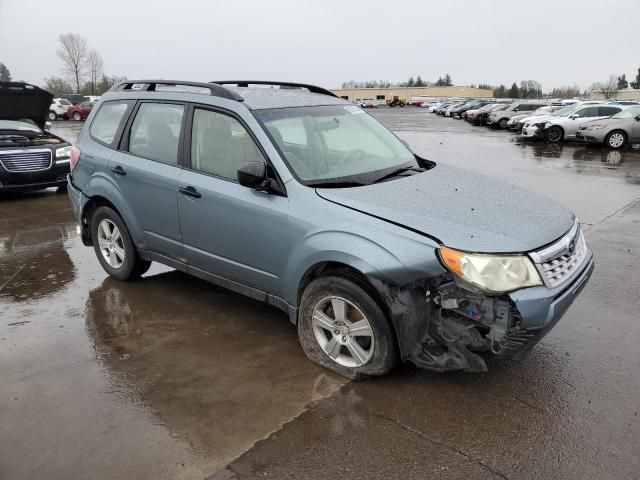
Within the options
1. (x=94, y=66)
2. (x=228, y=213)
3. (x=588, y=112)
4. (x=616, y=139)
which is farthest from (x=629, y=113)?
(x=94, y=66)

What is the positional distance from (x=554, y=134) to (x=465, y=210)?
19.6 meters

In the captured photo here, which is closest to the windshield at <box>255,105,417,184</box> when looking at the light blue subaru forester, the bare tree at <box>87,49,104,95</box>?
the light blue subaru forester

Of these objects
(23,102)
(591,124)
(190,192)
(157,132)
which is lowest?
(591,124)

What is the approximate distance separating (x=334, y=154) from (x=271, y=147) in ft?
1.80

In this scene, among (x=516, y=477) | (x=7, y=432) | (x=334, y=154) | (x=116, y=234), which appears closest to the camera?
(x=516, y=477)

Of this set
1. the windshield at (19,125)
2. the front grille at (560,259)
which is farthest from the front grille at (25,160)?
the front grille at (560,259)

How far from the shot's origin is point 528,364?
145 inches

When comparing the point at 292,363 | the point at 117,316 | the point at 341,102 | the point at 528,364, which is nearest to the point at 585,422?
the point at 528,364

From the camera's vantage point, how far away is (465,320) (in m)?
3.08

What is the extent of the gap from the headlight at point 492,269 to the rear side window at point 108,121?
347cm

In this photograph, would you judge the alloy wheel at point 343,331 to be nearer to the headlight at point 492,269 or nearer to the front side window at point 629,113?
the headlight at point 492,269

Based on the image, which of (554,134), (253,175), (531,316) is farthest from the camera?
(554,134)

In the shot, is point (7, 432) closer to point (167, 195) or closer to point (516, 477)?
point (167, 195)

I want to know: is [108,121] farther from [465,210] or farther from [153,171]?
[465,210]
